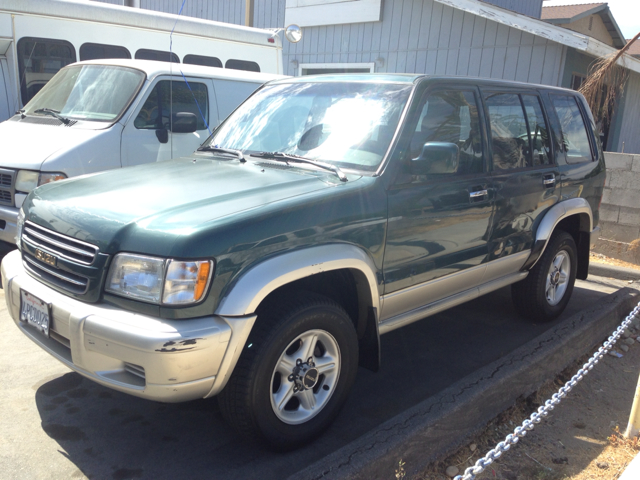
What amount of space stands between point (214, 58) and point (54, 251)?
6.95 metres

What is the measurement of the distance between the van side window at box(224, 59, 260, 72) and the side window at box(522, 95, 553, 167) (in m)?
5.97

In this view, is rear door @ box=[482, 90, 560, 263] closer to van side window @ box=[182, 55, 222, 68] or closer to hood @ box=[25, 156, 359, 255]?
hood @ box=[25, 156, 359, 255]

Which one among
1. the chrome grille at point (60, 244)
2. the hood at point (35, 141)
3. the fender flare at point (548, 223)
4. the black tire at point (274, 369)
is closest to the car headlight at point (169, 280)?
the chrome grille at point (60, 244)

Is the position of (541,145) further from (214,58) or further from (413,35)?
(413,35)

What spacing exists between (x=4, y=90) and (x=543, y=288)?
23.0 feet

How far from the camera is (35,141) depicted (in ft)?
18.7

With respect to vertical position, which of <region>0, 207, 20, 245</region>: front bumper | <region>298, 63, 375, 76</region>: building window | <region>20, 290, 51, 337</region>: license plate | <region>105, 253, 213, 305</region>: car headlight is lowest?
<region>0, 207, 20, 245</region>: front bumper

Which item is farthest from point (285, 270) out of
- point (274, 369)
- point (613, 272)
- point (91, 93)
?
point (613, 272)

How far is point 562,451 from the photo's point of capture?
3.24 meters

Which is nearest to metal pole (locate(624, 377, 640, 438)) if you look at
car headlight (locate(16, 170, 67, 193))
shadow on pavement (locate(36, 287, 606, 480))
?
shadow on pavement (locate(36, 287, 606, 480))

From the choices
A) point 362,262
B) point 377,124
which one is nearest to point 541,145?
point 377,124

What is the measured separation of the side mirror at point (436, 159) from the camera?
10.9 ft

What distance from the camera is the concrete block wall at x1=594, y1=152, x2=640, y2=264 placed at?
7.12 meters

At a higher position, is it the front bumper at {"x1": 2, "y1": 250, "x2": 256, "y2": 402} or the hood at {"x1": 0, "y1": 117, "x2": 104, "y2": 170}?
the hood at {"x1": 0, "y1": 117, "x2": 104, "y2": 170}
